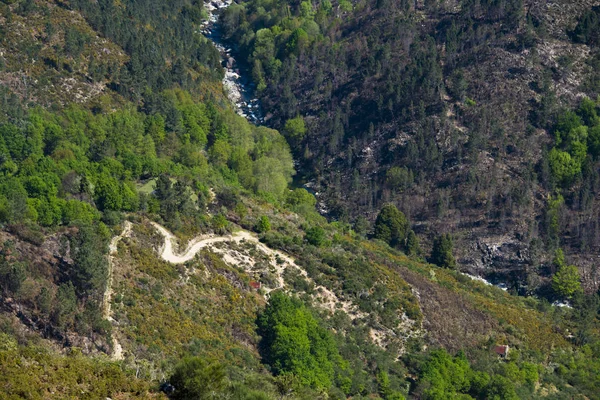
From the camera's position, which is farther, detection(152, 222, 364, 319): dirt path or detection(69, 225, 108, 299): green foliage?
detection(152, 222, 364, 319): dirt path

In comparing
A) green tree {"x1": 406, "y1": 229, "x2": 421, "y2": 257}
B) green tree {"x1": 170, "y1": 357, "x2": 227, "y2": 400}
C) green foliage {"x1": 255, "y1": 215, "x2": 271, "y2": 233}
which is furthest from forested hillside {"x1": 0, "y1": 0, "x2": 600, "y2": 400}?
green tree {"x1": 406, "y1": 229, "x2": 421, "y2": 257}

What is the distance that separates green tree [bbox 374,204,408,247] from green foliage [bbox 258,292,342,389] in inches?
1965

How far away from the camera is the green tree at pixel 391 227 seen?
166 m

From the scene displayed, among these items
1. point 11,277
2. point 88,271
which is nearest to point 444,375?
point 88,271

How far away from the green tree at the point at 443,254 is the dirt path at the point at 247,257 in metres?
39.7

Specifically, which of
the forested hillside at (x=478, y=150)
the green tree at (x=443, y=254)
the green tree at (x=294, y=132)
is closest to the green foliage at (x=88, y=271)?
the green tree at (x=443, y=254)

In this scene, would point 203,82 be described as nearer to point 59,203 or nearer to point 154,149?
point 154,149

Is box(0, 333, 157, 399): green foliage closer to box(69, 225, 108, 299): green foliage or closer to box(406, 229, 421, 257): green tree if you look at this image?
box(69, 225, 108, 299): green foliage

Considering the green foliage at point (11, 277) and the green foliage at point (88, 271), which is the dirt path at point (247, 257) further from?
the green foliage at point (11, 277)

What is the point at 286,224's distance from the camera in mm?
140750

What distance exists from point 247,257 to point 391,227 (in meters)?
45.6

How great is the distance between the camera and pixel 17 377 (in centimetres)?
6044

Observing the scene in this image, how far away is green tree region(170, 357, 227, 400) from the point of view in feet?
223

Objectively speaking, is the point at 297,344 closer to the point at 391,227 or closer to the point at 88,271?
the point at 88,271
